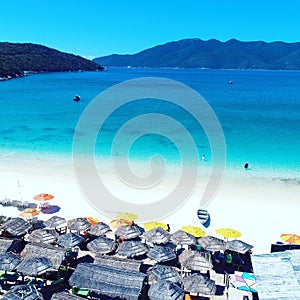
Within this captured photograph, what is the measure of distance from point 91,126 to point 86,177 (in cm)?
1936

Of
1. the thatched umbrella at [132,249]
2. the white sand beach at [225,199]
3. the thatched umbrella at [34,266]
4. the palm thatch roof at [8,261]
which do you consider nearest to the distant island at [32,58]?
the white sand beach at [225,199]

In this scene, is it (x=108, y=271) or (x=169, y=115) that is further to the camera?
(x=169, y=115)

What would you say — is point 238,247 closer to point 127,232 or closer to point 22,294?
point 127,232

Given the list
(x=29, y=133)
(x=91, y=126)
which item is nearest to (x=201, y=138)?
(x=91, y=126)

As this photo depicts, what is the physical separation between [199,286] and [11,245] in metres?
7.07

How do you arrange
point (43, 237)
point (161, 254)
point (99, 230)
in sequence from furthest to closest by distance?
point (99, 230), point (43, 237), point (161, 254)

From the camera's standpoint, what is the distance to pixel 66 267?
12852mm

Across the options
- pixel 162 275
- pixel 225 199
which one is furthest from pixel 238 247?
pixel 225 199

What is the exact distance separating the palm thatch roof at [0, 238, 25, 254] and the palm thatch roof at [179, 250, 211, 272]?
6.17 metres

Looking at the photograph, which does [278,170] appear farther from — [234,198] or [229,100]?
[229,100]

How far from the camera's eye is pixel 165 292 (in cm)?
1043

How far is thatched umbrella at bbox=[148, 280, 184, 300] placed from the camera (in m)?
10.4

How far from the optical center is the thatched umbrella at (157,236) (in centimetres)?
1414

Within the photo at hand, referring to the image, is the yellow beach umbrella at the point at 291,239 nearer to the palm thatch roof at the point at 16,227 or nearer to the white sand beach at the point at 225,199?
the white sand beach at the point at 225,199
